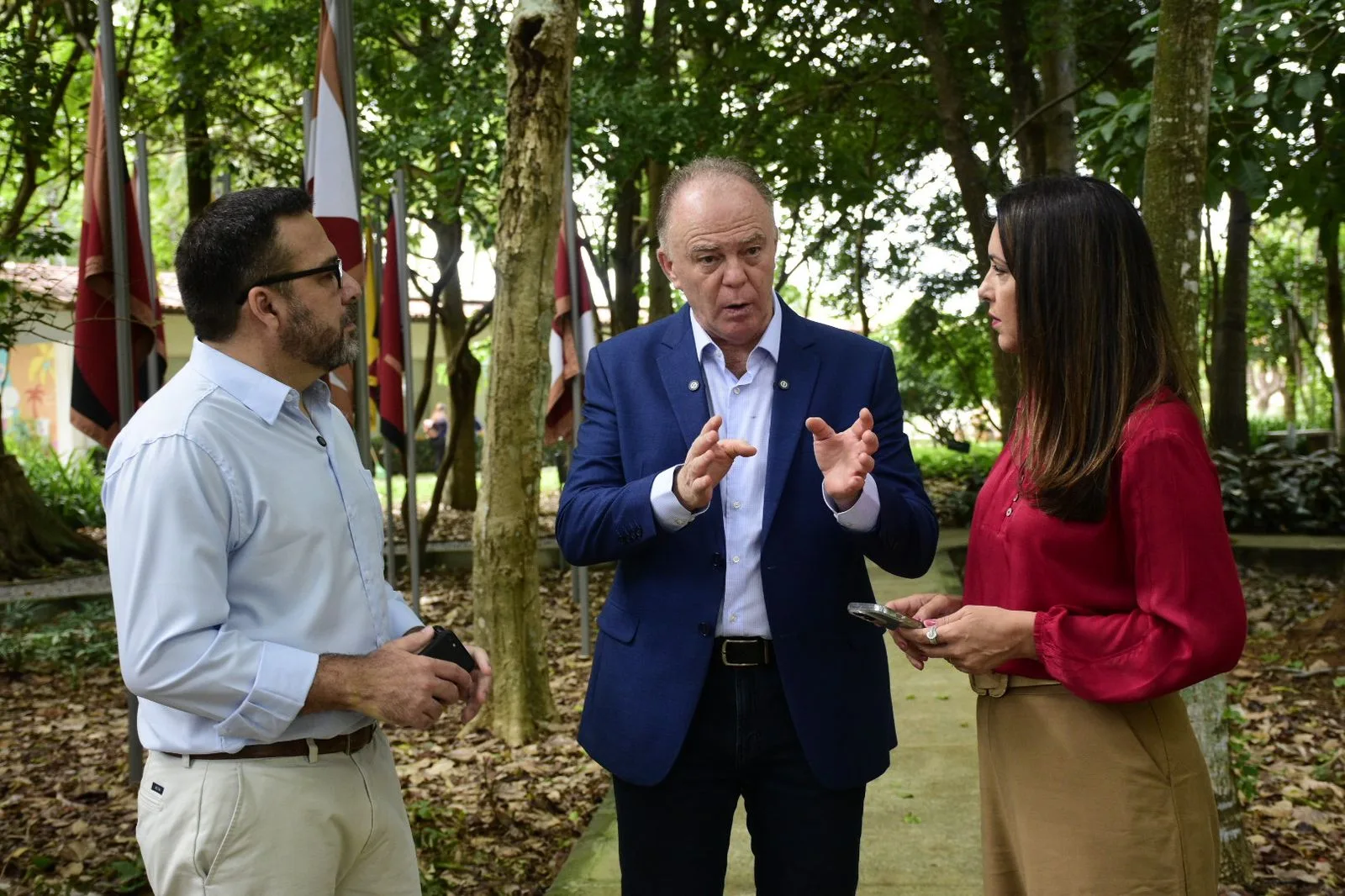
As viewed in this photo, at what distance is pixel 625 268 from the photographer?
1488 cm

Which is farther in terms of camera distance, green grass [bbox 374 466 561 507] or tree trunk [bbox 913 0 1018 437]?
green grass [bbox 374 466 561 507]

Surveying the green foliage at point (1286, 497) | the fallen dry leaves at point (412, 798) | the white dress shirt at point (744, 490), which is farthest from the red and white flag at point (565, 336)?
the green foliage at point (1286, 497)

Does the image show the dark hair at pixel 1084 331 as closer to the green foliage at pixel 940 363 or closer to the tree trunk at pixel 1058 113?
Answer: the tree trunk at pixel 1058 113

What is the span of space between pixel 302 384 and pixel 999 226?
4.52 feet

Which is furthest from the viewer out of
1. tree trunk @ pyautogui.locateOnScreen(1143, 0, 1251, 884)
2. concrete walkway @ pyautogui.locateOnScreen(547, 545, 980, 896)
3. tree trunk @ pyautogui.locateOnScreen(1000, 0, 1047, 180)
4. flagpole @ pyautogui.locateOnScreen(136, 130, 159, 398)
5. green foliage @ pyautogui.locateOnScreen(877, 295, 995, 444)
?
green foliage @ pyautogui.locateOnScreen(877, 295, 995, 444)

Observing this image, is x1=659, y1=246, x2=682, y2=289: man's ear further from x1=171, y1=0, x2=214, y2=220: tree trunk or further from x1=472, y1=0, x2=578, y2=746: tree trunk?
x1=171, y1=0, x2=214, y2=220: tree trunk

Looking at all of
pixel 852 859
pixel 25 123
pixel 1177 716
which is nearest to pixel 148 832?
pixel 852 859

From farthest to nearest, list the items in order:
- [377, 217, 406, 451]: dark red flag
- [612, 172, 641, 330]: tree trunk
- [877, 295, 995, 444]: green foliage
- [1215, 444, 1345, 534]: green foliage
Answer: [877, 295, 995, 444]: green foliage
[612, 172, 641, 330]: tree trunk
[1215, 444, 1345, 534]: green foliage
[377, 217, 406, 451]: dark red flag

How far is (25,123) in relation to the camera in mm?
6598

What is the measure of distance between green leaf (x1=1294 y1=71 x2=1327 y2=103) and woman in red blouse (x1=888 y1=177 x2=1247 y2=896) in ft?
11.4

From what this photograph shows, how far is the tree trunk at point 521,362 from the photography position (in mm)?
5891

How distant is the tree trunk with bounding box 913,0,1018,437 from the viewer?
10320 mm

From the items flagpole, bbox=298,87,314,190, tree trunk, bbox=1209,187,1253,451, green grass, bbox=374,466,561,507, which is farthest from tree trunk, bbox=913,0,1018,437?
green grass, bbox=374,466,561,507

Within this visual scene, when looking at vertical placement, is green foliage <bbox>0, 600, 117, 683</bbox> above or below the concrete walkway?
above
